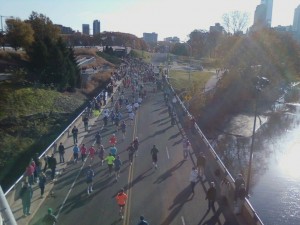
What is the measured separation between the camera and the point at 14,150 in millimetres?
30906

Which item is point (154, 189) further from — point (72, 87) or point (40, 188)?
point (72, 87)

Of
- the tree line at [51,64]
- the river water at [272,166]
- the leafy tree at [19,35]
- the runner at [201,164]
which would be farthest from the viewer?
the leafy tree at [19,35]

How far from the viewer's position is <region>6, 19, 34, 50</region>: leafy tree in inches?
2181

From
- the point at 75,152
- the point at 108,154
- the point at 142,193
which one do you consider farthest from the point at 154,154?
the point at 75,152

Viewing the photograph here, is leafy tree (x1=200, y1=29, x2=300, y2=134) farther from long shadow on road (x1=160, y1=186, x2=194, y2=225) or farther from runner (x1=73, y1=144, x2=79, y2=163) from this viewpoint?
long shadow on road (x1=160, y1=186, x2=194, y2=225)

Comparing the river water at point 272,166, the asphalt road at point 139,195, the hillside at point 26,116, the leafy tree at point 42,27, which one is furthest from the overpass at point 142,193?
the leafy tree at point 42,27

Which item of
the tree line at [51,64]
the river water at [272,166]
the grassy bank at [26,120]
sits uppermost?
the tree line at [51,64]

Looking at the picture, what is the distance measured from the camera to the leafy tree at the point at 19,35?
55.4 m

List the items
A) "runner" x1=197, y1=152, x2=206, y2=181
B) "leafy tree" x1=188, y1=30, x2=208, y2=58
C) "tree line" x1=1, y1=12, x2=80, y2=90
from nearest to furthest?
"runner" x1=197, y1=152, x2=206, y2=181 → "tree line" x1=1, y1=12, x2=80, y2=90 → "leafy tree" x1=188, y1=30, x2=208, y2=58

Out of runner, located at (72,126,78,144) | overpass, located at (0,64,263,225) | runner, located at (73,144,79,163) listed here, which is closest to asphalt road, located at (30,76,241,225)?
overpass, located at (0,64,263,225)

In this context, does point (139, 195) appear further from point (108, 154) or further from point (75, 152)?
point (108, 154)

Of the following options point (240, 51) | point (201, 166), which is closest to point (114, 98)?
point (240, 51)

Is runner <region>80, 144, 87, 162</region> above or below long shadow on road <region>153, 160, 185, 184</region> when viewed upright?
above

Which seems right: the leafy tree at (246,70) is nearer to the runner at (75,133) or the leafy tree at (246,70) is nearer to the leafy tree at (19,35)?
the leafy tree at (19,35)
